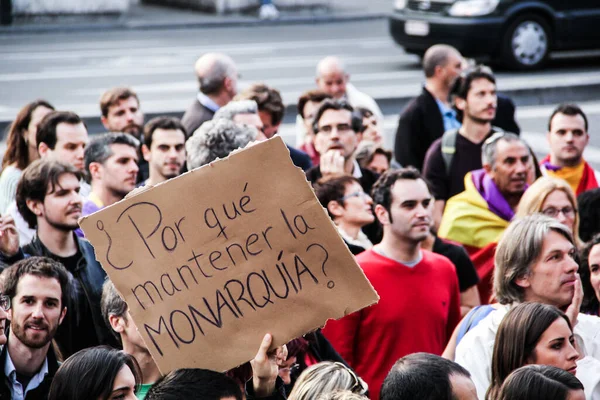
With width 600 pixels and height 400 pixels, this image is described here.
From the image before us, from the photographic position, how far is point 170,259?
12.8ft

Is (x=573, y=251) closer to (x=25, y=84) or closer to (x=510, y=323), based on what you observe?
(x=510, y=323)

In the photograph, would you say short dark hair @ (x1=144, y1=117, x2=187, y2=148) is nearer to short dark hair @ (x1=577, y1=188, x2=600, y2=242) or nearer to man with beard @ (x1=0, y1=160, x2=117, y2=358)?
man with beard @ (x1=0, y1=160, x2=117, y2=358)

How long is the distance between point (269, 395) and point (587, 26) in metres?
13.4

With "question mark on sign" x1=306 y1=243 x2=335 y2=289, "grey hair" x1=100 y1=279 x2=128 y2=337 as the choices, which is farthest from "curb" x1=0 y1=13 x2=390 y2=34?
"question mark on sign" x1=306 y1=243 x2=335 y2=289

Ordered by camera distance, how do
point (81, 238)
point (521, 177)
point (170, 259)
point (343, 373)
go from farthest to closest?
1. point (521, 177)
2. point (81, 238)
3. point (343, 373)
4. point (170, 259)

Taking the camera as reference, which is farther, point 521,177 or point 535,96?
point 535,96

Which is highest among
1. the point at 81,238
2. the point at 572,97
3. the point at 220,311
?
the point at 220,311

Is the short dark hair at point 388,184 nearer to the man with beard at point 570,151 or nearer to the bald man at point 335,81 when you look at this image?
the man with beard at point 570,151

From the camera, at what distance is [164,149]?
7.27 m

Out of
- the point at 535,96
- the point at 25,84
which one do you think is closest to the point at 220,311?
the point at 535,96

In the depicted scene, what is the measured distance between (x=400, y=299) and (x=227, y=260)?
75.2 inches

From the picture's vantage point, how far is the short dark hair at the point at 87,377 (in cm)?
400

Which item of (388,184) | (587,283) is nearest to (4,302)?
(388,184)

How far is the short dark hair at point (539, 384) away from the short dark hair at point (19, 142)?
457cm
